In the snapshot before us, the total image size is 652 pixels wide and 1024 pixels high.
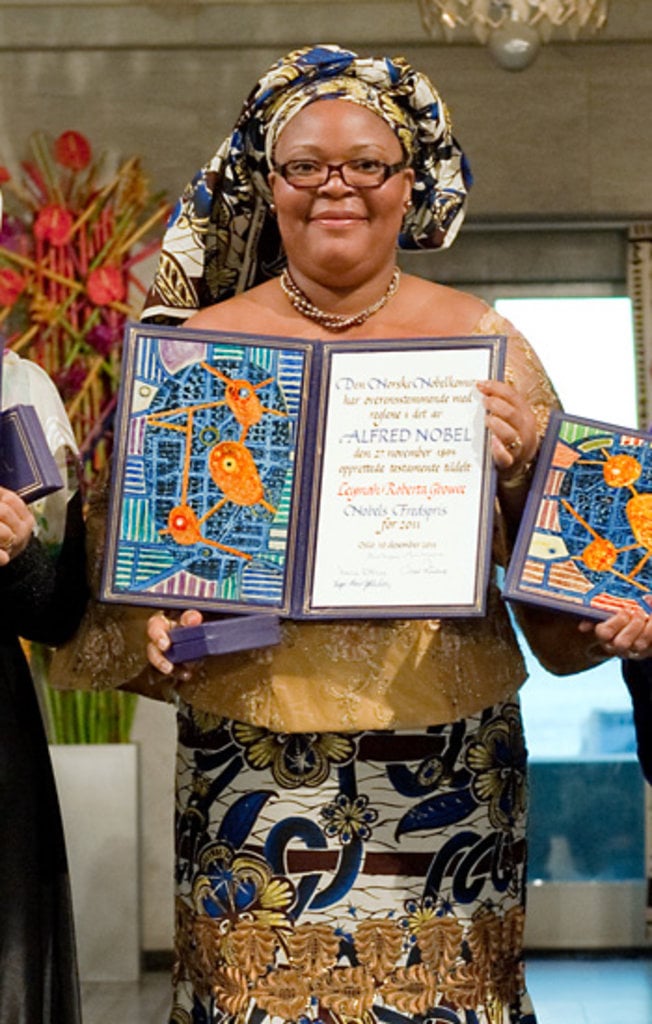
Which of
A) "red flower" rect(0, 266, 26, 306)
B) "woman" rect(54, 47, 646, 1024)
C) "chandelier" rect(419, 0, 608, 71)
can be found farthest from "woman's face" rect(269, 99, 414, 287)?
"red flower" rect(0, 266, 26, 306)

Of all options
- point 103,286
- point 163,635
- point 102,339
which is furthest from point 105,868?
point 163,635

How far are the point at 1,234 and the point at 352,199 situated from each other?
3.26 metres

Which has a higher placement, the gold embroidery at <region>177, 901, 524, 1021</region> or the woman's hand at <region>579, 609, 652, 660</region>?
the woman's hand at <region>579, 609, 652, 660</region>

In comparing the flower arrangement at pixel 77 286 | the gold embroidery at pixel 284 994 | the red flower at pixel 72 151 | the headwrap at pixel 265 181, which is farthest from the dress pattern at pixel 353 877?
the red flower at pixel 72 151

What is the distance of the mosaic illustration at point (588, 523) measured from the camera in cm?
251

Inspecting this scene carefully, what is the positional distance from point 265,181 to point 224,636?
736 millimetres

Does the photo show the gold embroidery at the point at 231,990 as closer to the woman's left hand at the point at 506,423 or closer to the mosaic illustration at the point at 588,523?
the mosaic illustration at the point at 588,523

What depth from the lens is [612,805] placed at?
6.30 meters

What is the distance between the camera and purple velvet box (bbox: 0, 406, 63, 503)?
2510 millimetres

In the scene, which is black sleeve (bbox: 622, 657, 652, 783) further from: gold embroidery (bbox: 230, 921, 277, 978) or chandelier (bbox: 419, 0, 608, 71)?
chandelier (bbox: 419, 0, 608, 71)

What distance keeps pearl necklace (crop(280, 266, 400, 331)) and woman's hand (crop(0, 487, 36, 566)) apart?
51cm

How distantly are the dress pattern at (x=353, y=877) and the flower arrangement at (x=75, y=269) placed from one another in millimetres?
3141

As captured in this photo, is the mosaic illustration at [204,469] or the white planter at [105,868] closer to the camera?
the mosaic illustration at [204,469]

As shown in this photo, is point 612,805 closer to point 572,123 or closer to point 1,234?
point 572,123
